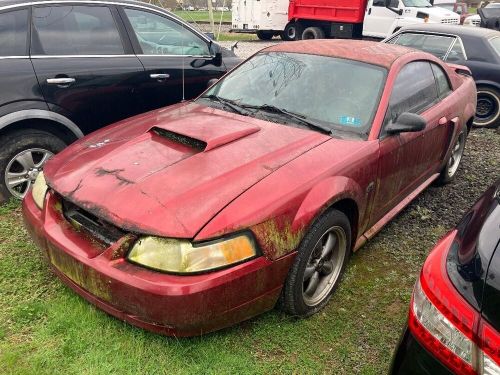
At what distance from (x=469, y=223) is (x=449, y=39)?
21.5 feet

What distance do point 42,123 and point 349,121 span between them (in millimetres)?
2637

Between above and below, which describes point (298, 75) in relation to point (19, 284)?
above

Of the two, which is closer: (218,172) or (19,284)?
(218,172)

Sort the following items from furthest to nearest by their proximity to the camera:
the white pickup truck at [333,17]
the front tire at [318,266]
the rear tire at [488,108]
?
1. the white pickup truck at [333,17]
2. the rear tire at [488,108]
3. the front tire at [318,266]

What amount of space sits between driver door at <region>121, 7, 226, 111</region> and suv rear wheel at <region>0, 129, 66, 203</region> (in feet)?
3.42

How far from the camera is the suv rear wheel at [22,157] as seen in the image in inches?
142

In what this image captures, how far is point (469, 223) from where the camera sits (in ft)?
5.78

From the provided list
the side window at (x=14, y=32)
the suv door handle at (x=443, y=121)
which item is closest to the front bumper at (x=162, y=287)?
the side window at (x=14, y=32)

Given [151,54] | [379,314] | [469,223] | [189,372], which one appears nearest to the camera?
[469,223]

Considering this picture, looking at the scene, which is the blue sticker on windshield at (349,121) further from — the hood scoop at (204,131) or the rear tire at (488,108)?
the rear tire at (488,108)

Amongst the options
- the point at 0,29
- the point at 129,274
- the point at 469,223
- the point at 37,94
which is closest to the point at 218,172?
the point at 129,274

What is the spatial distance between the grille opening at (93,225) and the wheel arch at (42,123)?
1.46 meters

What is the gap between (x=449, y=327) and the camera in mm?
1473

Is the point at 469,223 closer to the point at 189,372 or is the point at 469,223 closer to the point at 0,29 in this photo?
the point at 189,372
